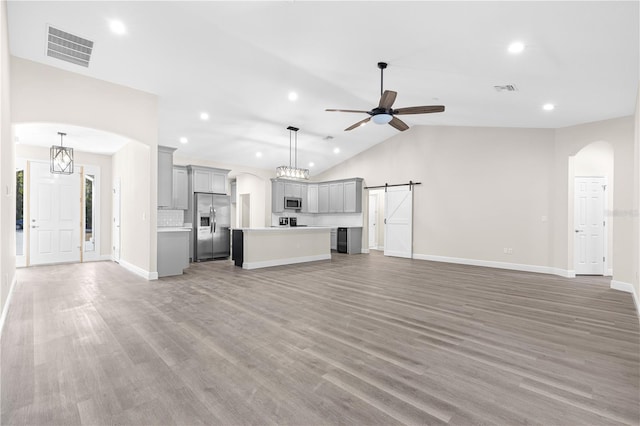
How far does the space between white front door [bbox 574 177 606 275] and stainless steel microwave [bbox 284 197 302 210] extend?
7712 millimetres

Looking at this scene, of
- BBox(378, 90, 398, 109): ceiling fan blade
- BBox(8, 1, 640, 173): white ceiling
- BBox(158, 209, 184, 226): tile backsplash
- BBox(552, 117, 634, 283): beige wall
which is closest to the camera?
BBox(8, 1, 640, 173): white ceiling

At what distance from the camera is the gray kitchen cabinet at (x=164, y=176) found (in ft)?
20.2

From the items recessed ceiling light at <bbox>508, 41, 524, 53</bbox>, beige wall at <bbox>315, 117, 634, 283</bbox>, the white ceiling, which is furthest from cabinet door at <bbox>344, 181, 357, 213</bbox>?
recessed ceiling light at <bbox>508, 41, 524, 53</bbox>

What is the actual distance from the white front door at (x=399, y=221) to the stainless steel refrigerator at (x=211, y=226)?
4810 mm

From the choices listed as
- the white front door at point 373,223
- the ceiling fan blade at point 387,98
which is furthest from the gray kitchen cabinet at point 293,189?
the ceiling fan blade at point 387,98

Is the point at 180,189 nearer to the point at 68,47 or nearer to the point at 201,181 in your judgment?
the point at 201,181

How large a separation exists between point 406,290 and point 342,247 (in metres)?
5.25

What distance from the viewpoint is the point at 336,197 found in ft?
34.3

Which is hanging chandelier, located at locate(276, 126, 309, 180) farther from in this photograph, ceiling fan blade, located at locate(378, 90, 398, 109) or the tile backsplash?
ceiling fan blade, located at locate(378, 90, 398, 109)

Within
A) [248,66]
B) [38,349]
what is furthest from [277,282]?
[248,66]

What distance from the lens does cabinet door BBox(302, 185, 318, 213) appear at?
36.6 feet

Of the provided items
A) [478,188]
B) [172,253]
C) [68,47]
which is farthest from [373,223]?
[68,47]

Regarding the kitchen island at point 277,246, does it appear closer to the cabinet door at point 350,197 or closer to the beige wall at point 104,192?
the cabinet door at point 350,197

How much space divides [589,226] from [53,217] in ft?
40.3
